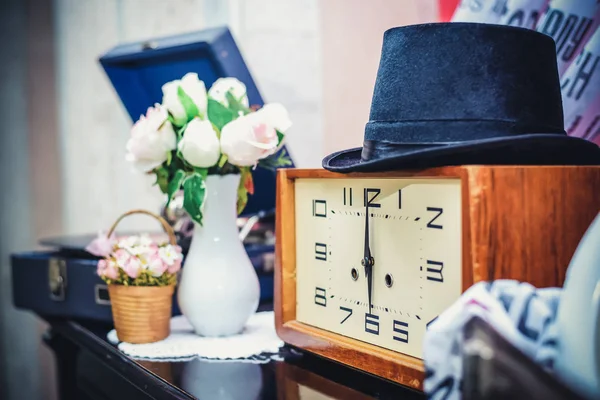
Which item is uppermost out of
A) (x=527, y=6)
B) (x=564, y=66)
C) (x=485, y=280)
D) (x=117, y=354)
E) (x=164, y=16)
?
(x=164, y=16)

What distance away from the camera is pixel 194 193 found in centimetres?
110

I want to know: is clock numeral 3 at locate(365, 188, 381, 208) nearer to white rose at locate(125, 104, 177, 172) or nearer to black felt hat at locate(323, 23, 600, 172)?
black felt hat at locate(323, 23, 600, 172)

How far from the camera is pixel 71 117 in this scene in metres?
2.72

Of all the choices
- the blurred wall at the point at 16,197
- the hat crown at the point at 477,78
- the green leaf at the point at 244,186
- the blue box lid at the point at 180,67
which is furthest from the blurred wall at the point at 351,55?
the blurred wall at the point at 16,197

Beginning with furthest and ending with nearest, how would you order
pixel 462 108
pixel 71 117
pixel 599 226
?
1. pixel 71 117
2. pixel 462 108
3. pixel 599 226

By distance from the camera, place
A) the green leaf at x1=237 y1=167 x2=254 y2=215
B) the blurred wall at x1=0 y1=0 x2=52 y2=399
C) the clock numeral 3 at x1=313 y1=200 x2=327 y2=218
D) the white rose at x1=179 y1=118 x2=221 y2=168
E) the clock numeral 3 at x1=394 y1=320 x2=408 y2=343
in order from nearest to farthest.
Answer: the clock numeral 3 at x1=394 y1=320 x2=408 y2=343 → the clock numeral 3 at x1=313 y1=200 x2=327 y2=218 → the white rose at x1=179 y1=118 x2=221 y2=168 → the green leaf at x1=237 y1=167 x2=254 y2=215 → the blurred wall at x1=0 y1=0 x2=52 y2=399

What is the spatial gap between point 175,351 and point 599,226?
71 cm

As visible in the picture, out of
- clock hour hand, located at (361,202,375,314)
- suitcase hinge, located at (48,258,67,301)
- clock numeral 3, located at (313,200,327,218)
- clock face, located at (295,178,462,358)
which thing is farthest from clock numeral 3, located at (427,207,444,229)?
suitcase hinge, located at (48,258,67,301)

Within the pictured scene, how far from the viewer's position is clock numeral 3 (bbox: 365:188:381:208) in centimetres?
84

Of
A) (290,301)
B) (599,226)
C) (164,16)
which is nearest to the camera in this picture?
(599,226)

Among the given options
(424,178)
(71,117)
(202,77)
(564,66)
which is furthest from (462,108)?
(71,117)

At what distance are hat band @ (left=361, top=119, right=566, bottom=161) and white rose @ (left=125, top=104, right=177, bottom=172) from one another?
44 centimetres

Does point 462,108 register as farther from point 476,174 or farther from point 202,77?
point 202,77

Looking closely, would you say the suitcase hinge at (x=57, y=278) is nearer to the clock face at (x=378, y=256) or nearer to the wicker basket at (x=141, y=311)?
the wicker basket at (x=141, y=311)
